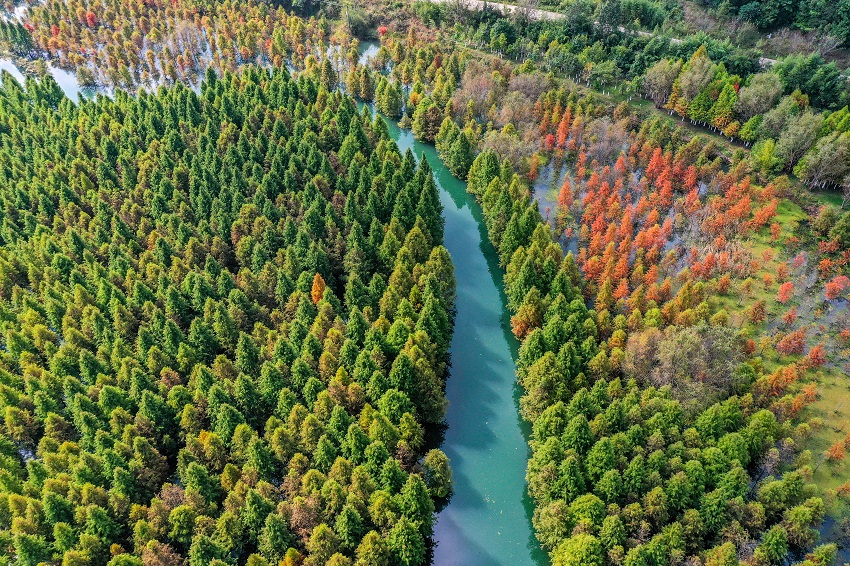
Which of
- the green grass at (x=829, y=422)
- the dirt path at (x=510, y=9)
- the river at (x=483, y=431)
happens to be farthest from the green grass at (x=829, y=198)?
the dirt path at (x=510, y=9)

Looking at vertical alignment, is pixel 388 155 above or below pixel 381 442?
above

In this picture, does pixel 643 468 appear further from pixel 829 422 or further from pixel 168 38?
pixel 168 38

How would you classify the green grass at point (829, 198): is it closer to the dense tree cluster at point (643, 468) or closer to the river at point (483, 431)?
the dense tree cluster at point (643, 468)

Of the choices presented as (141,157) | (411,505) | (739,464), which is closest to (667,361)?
(739,464)

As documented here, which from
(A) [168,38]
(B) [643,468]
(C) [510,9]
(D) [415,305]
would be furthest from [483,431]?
(A) [168,38]

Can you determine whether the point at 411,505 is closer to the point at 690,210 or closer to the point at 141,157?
the point at 690,210

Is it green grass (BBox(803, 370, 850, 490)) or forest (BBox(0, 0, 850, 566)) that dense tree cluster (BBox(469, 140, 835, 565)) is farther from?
green grass (BBox(803, 370, 850, 490))

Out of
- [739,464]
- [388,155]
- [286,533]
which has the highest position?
[388,155]
